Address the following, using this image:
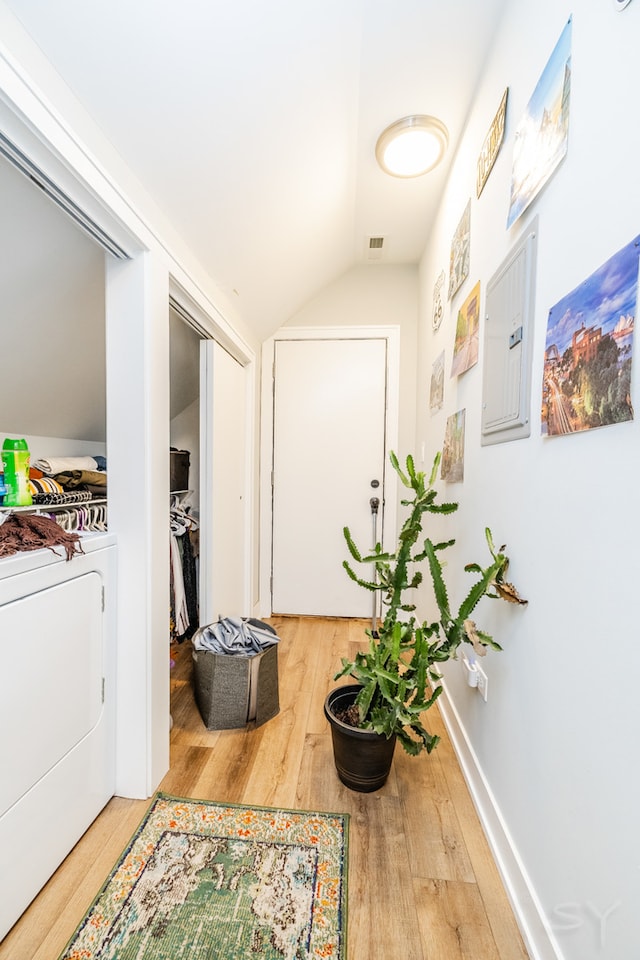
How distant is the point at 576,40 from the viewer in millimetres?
821

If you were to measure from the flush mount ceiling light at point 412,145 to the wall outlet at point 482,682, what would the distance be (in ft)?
7.09

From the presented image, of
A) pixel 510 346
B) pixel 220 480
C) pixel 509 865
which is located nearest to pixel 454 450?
pixel 510 346

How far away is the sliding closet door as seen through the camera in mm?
2045

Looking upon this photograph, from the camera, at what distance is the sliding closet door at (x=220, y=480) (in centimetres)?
204

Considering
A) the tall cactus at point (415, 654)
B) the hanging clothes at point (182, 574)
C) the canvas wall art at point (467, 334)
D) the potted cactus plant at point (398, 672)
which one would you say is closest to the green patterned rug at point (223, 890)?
the potted cactus plant at point (398, 672)

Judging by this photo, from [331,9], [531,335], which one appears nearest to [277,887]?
[531,335]

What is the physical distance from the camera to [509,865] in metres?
1.06

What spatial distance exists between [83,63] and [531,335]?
4.11 ft

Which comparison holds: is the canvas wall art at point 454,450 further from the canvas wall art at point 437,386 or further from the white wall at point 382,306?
the white wall at point 382,306

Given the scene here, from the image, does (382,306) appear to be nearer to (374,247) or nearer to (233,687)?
(374,247)

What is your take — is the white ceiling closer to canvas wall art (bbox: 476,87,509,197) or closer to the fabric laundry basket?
canvas wall art (bbox: 476,87,509,197)

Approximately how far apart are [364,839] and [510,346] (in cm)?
154

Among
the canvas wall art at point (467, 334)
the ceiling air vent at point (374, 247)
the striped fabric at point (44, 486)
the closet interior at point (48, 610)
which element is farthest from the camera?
the ceiling air vent at point (374, 247)

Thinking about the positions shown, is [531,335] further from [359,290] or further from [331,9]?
[359,290]
